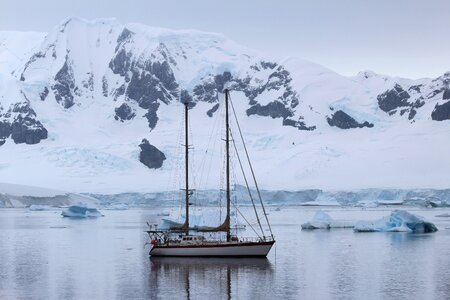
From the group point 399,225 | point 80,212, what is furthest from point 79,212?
point 399,225

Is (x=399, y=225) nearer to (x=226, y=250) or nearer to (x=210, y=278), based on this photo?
(x=226, y=250)

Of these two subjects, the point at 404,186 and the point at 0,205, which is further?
the point at 404,186

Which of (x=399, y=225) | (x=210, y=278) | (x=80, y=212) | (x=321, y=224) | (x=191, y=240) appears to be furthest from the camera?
(x=80, y=212)

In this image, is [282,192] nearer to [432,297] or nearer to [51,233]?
[51,233]

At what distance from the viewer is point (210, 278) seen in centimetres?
4288

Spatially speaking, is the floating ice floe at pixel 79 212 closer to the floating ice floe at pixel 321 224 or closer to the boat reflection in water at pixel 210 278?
the floating ice floe at pixel 321 224

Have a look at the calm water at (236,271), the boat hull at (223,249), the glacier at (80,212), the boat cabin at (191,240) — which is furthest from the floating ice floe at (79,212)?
the boat hull at (223,249)

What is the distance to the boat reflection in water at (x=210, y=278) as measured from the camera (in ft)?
124

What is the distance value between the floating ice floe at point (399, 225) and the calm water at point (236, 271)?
196 inches

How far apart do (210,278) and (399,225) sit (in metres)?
39.9

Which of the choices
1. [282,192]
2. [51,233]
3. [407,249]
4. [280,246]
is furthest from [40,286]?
[282,192]

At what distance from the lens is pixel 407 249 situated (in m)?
59.8

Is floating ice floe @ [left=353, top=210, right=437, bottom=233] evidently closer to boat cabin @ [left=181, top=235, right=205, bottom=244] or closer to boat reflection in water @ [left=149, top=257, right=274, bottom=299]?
boat reflection in water @ [left=149, top=257, right=274, bottom=299]

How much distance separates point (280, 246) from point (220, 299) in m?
27.1
